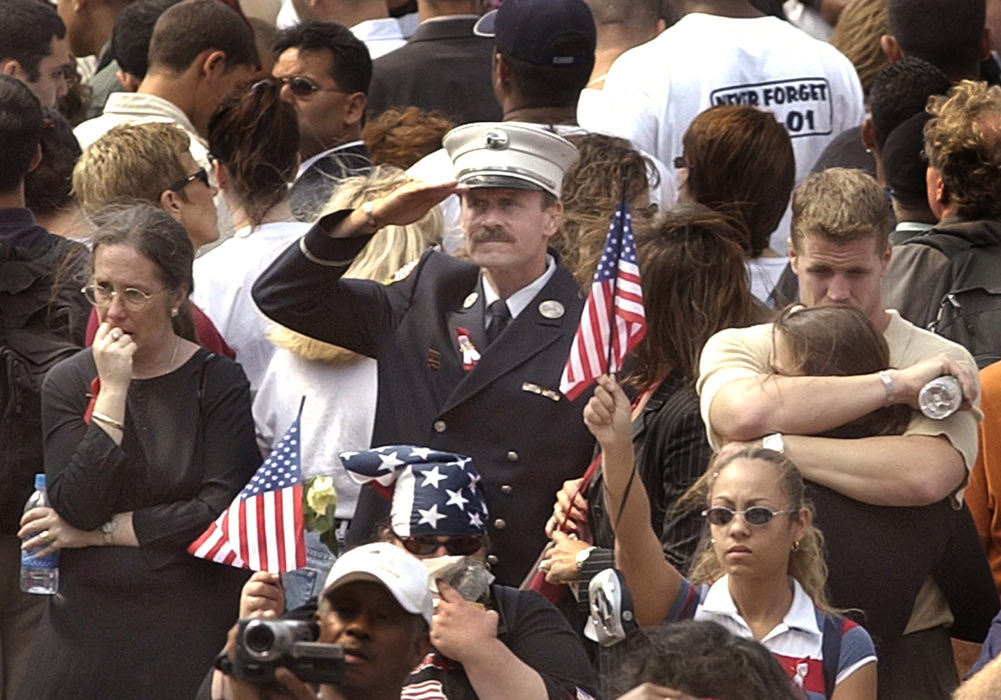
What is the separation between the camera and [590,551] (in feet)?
20.4

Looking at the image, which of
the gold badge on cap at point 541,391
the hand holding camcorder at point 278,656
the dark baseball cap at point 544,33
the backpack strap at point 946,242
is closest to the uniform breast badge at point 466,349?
the gold badge on cap at point 541,391

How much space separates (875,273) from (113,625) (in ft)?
7.20

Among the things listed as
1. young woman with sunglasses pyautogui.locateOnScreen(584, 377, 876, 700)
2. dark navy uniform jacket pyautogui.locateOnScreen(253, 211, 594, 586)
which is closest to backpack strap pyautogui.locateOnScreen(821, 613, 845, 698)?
young woman with sunglasses pyautogui.locateOnScreen(584, 377, 876, 700)

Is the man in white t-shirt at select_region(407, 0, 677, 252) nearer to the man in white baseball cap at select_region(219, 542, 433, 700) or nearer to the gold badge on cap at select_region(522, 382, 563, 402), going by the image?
the gold badge on cap at select_region(522, 382, 563, 402)

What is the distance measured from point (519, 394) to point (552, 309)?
28cm

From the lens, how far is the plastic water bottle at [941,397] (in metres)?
6.04

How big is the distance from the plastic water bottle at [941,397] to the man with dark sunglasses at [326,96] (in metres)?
2.89

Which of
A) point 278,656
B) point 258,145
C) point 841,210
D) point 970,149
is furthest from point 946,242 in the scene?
point 278,656

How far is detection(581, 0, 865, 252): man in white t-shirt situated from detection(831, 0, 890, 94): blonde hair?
668 mm

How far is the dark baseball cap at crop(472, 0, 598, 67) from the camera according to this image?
8.34m

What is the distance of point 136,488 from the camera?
6664 millimetres

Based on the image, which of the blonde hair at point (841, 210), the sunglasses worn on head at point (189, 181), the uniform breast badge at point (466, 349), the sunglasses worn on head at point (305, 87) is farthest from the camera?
the sunglasses worn on head at point (305, 87)

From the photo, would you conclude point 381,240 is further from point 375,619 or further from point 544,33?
point 375,619

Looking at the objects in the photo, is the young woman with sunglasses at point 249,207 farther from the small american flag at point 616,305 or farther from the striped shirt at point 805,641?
the striped shirt at point 805,641
